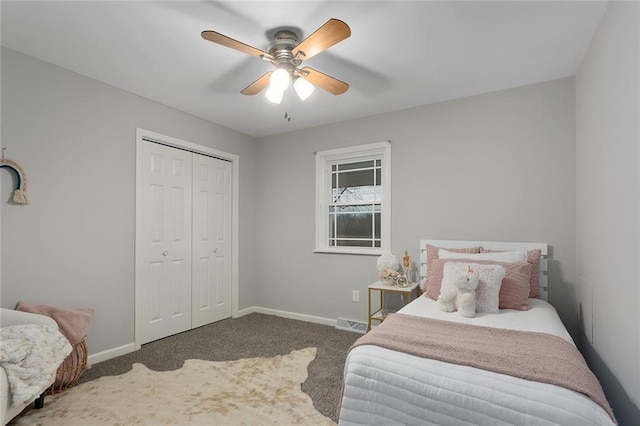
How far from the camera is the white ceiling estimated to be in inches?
78.9

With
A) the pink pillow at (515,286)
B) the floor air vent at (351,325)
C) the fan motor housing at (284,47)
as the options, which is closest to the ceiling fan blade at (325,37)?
the fan motor housing at (284,47)

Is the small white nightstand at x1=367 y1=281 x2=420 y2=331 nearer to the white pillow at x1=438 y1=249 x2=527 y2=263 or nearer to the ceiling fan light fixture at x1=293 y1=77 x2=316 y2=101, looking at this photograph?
the white pillow at x1=438 y1=249 x2=527 y2=263

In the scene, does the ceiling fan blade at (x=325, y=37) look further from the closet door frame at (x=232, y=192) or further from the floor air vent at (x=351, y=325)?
the floor air vent at (x=351, y=325)

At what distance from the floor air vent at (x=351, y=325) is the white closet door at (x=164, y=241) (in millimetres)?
1737

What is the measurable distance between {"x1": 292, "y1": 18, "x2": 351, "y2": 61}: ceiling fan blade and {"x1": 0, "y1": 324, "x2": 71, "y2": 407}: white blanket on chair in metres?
2.37

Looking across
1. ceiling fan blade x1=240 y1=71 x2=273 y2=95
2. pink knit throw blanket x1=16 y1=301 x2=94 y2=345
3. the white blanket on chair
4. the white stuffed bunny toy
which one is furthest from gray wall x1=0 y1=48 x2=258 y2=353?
the white stuffed bunny toy

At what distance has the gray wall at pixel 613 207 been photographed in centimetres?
157

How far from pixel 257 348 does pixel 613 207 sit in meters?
2.95

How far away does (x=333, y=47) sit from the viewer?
95.6 inches

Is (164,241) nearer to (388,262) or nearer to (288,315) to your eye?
(288,315)

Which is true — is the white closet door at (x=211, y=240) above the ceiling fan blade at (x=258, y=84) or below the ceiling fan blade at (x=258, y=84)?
below

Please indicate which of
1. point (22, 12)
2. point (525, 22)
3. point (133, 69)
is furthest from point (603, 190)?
point (22, 12)

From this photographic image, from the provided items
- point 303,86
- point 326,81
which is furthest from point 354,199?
point 303,86

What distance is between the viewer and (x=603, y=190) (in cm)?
205
